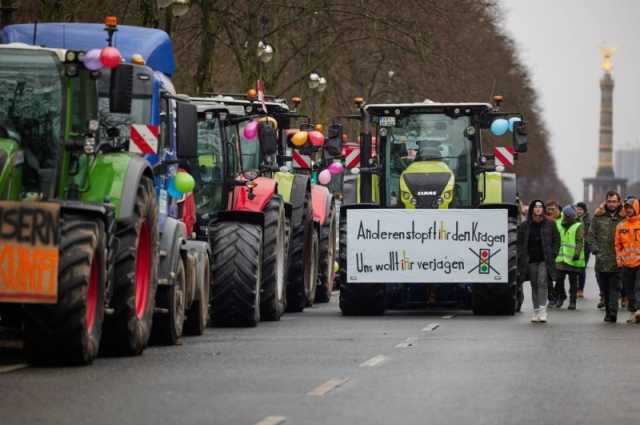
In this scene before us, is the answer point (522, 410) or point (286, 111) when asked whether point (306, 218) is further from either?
point (522, 410)

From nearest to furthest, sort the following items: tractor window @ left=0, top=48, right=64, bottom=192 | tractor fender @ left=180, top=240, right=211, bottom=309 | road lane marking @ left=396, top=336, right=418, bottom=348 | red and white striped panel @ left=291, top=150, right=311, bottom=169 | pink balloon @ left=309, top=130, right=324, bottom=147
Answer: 1. tractor window @ left=0, top=48, right=64, bottom=192
2. road lane marking @ left=396, top=336, right=418, bottom=348
3. tractor fender @ left=180, top=240, right=211, bottom=309
4. pink balloon @ left=309, top=130, right=324, bottom=147
5. red and white striped panel @ left=291, top=150, right=311, bottom=169

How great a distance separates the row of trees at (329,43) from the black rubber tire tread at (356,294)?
859 centimetres

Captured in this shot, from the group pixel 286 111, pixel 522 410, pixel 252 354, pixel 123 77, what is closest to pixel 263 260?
pixel 286 111

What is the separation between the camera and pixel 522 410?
506 inches

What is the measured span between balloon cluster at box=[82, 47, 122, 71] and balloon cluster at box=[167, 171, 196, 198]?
3.06 metres

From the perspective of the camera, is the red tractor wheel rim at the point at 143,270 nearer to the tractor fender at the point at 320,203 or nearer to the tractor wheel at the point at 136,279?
the tractor wheel at the point at 136,279

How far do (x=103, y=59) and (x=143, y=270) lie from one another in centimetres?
241

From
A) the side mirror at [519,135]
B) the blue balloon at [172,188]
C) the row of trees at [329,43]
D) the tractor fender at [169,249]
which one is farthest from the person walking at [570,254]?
the tractor fender at [169,249]

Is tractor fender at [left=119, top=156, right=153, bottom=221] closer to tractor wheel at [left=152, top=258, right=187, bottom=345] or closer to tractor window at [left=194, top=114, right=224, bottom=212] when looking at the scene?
tractor wheel at [left=152, top=258, right=187, bottom=345]

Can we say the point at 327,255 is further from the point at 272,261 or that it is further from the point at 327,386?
the point at 327,386

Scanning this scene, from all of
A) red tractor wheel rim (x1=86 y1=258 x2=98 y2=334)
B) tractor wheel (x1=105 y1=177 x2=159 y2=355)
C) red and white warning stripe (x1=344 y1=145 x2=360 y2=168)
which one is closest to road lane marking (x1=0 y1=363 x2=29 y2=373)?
red tractor wheel rim (x1=86 y1=258 x2=98 y2=334)

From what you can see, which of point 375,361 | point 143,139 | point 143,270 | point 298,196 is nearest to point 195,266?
point 143,139

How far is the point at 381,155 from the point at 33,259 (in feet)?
46.5

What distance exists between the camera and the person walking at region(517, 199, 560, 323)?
2616cm
